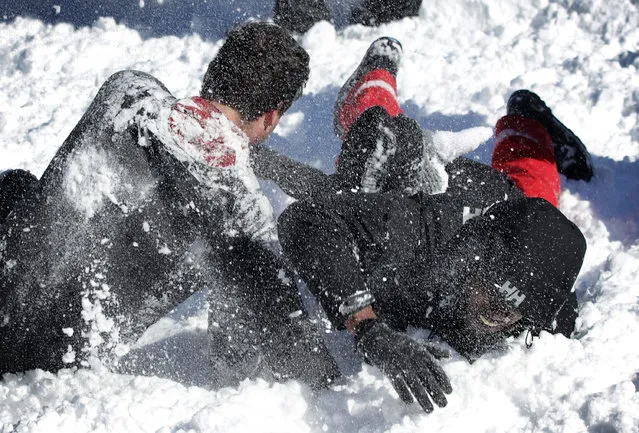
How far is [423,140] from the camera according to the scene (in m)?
2.63

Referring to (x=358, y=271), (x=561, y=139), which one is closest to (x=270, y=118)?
(x=358, y=271)

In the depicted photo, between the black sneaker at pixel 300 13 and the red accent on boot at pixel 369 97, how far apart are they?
90 centimetres

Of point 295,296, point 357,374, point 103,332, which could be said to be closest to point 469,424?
point 357,374

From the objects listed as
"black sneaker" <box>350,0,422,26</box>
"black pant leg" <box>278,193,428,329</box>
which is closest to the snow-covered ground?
"black sneaker" <box>350,0,422,26</box>

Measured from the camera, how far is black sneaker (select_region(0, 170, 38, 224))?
2082 millimetres

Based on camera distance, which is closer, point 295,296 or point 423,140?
point 295,296

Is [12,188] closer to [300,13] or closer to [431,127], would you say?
[431,127]

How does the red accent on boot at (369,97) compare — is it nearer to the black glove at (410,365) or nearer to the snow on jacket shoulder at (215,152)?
the snow on jacket shoulder at (215,152)

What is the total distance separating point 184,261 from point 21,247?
0.48 metres

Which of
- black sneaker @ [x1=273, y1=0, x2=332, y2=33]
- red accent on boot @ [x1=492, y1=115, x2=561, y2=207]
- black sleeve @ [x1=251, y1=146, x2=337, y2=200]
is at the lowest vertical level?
red accent on boot @ [x1=492, y1=115, x2=561, y2=207]

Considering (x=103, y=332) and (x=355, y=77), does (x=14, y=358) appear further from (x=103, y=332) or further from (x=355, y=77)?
(x=355, y=77)

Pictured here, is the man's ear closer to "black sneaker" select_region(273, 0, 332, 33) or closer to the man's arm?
the man's arm

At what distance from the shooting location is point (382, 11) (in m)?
4.00

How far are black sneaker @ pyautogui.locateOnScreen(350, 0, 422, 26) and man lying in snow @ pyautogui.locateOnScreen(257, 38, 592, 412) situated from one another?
5.23ft
